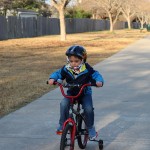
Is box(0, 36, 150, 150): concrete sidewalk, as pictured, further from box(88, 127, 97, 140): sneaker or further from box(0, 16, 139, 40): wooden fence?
box(0, 16, 139, 40): wooden fence

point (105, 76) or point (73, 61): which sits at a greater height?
point (73, 61)

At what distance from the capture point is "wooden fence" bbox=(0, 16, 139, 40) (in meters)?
33.8

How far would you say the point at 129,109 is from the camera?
6.84 m

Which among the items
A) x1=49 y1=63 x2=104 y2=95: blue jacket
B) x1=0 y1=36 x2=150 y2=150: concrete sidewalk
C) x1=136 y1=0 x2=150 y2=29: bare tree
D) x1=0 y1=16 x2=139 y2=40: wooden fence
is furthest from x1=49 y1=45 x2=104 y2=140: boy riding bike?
x1=136 y1=0 x2=150 y2=29: bare tree

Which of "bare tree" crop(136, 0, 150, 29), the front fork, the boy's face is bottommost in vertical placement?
the front fork

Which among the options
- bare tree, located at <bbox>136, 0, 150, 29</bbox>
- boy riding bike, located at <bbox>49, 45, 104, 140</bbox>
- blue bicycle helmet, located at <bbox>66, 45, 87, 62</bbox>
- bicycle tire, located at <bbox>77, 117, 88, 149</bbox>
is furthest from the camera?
bare tree, located at <bbox>136, 0, 150, 29</bbox>

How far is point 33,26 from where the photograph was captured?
133 ft

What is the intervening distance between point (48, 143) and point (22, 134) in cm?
51

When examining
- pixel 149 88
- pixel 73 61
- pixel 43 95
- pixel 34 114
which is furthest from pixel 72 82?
pixel 149 88

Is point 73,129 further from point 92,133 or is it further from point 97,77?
point 97,77

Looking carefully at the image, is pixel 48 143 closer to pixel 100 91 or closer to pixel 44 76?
pixel 100 91

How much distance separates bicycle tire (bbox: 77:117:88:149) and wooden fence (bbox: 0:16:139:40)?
1124 inches

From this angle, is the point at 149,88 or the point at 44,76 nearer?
the point at 149,88

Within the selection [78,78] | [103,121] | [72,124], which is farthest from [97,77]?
[103,121]
